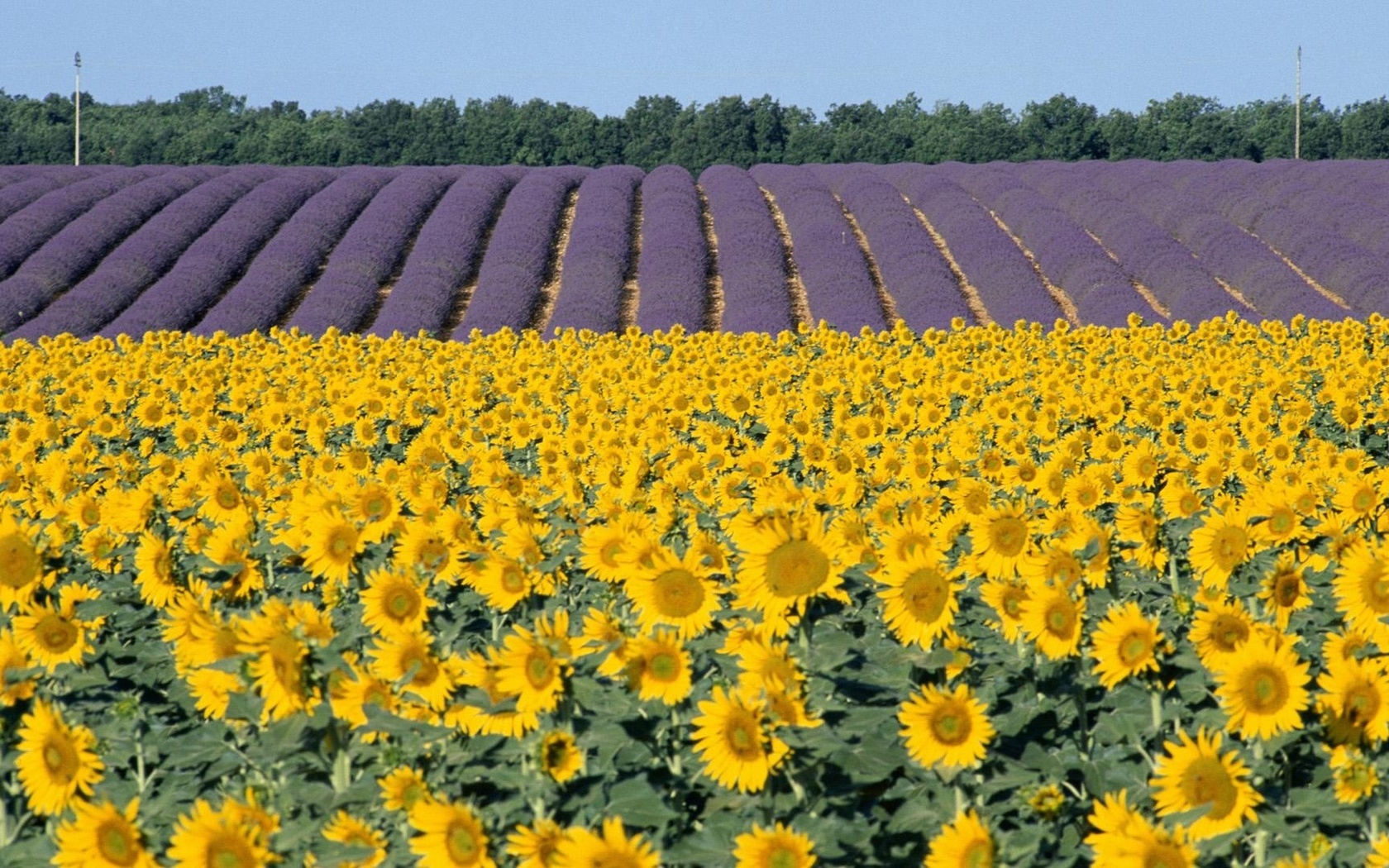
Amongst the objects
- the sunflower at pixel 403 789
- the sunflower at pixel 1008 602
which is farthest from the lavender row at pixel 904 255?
the sunflower at pixel 403 789

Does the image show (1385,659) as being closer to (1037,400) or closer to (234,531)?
(234,531)

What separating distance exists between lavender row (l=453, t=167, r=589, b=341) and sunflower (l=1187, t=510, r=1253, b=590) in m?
18.2

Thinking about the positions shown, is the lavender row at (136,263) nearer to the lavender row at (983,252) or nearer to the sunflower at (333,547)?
the lavender row at (983,252)

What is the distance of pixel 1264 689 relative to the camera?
3.56m

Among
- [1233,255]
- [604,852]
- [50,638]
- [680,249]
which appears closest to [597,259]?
[680,249]

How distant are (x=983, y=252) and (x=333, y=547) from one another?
84.2 feet

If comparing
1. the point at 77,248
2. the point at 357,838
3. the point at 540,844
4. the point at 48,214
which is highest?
the point at 48,214

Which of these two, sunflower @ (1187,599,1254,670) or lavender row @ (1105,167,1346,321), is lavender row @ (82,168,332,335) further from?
sunflower @ (1187,599,1254,670)

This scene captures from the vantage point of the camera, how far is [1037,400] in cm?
1281

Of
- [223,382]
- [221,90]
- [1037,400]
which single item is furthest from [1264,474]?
[221,90]

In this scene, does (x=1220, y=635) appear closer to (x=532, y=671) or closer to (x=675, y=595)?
(x=675, y=595)

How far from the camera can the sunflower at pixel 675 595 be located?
4.00 meters

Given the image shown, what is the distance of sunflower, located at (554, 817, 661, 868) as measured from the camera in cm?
293

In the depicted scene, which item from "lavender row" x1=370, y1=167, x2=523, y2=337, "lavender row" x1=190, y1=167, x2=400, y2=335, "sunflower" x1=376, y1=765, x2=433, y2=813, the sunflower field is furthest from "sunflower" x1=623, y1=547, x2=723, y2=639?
"lavender row" x1=190, y1=167, x2=400, y2=335
